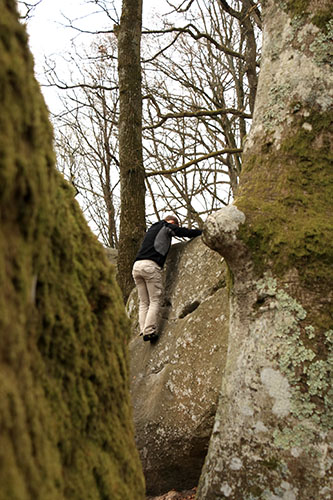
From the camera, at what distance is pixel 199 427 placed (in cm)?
412

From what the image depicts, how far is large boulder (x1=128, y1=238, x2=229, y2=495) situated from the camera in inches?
166

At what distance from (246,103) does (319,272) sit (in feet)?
35.5

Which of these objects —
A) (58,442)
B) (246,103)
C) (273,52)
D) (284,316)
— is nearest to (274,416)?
(284,316)

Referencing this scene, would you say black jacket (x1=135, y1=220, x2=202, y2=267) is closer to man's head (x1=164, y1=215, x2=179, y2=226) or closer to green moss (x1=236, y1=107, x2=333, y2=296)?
man's head (x1=164, y1=215, x2=179, y2=226)

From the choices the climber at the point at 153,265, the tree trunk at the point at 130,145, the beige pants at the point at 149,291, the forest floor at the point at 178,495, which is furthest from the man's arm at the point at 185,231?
the forest floor at the point at 178,495

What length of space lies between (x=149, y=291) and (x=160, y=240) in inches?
29.0

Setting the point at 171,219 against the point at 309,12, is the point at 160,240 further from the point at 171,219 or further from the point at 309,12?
the point at 309,12

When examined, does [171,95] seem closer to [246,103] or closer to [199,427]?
[246,103]

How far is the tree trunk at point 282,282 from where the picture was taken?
2.35 m

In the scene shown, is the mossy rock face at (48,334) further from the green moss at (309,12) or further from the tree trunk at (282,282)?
the green moss at (309,12)

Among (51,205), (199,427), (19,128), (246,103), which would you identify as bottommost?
(199,427)

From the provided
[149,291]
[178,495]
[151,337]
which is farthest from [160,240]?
[178,495]

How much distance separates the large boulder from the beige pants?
0.14 meters

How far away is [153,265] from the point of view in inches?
229
